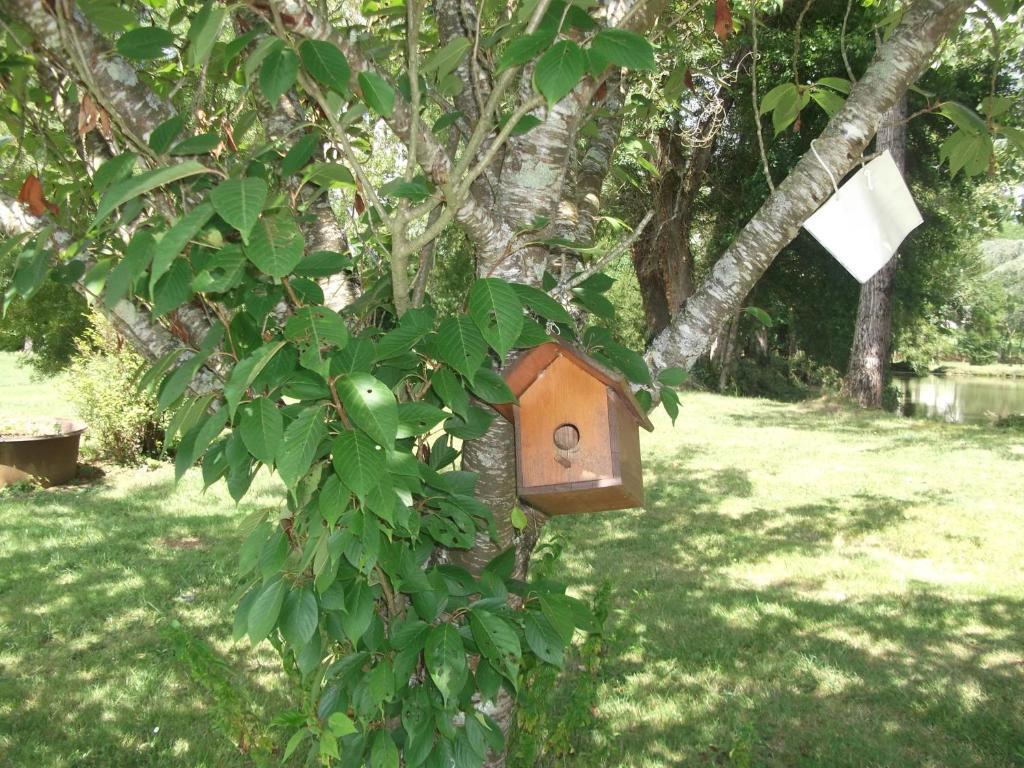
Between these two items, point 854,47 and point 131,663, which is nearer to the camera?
point 131,663

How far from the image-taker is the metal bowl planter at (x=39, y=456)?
24.5ft

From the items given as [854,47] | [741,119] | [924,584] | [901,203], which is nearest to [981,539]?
[924,584]

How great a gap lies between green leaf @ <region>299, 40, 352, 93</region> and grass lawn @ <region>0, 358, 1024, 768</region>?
3.97 feet

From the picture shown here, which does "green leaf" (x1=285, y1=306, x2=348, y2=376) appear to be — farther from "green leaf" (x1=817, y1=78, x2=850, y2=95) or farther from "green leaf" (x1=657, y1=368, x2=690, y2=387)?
"green leaf" (x1=817, y1=78, x2=850, y2=95)

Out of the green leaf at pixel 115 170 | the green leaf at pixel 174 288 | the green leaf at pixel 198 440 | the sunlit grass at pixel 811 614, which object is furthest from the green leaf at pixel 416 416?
the sunlit grass at pixel 811 614

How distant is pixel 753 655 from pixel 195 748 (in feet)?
9.45

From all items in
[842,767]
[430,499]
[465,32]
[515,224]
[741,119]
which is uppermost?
[741,119]

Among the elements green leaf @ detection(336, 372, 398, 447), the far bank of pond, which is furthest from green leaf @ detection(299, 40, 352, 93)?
the far bank of pond

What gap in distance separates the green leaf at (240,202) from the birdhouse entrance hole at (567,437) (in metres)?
0.95

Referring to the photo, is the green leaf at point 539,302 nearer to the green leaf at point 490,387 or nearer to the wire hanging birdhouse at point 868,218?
the green leaf at point 490,387

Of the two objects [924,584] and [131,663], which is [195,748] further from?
[924,584]

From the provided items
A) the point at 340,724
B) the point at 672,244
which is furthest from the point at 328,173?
the point at 672,244

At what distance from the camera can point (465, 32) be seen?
2195 mm

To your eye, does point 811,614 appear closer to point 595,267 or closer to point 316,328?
point 595,267
